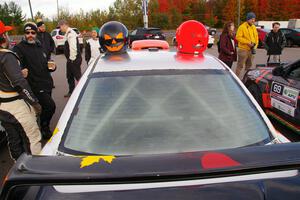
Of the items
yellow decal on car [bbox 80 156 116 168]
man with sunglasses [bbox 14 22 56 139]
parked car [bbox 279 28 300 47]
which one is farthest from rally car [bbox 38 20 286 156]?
parked car [bbox 279 28 300 47]

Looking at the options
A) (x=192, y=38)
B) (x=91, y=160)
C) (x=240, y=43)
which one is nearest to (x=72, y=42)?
(x=240, y=43)

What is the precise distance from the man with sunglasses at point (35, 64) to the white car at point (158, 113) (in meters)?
2.15

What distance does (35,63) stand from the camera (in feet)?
14.6

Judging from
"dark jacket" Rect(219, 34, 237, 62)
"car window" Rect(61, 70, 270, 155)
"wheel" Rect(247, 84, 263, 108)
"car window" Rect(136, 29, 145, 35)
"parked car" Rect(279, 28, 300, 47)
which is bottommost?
"parked car" Rect(279, 28, 300, 47)

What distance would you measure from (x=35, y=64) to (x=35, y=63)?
0.04ft

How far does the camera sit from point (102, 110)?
2131mm

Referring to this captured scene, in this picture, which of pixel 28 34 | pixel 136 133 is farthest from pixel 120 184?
pixel 28 34

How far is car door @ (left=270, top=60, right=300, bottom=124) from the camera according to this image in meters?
4.52

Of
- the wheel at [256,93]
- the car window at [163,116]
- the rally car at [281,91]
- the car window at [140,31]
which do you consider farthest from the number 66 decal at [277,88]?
the car window at [140,31]

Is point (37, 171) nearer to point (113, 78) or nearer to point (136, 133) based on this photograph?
point (136, 133)

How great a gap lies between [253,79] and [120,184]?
4.90 m

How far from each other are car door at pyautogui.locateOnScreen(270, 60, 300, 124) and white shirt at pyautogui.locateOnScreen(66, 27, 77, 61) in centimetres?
443

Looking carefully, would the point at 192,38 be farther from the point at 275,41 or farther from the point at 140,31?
the point at 140,31

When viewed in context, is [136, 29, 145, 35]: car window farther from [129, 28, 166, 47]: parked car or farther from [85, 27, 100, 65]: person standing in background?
[85, 27, 100, 65]: person standing in background
